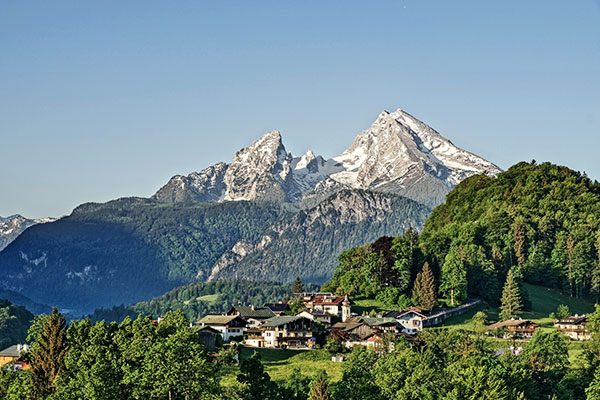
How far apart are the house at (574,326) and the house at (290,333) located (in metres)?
35.2

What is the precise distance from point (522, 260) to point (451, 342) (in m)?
62.6

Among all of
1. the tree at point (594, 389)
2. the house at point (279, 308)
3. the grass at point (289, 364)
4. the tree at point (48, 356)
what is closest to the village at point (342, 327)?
the house at point (279, 308)

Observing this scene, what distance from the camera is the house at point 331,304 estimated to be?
145675 millimetres

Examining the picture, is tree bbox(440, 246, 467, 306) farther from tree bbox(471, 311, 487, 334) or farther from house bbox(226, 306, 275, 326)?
house bbox(226, 306, 275, 326)

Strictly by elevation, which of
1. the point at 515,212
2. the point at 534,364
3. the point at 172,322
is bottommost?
the point at 534,364

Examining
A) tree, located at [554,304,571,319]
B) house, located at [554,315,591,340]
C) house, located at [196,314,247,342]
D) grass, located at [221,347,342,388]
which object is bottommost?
grass, located at [221,347,342,388]

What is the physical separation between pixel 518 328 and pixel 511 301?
11.0 m

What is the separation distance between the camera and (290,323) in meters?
134

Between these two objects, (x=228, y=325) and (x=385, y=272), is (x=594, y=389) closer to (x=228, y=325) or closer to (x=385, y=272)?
(x=228, y=325)

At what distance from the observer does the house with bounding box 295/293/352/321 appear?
14568 centimetres

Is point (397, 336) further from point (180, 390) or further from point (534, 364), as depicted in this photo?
Result: point (180, 390)

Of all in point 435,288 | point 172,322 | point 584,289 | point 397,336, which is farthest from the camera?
point 584,289

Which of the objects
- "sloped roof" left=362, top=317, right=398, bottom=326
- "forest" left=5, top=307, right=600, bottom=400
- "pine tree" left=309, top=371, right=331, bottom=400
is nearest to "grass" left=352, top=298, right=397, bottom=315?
"sloped roof" left=362, top=317, right=398, bottom=326

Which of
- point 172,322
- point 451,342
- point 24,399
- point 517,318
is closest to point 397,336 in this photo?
point 451,342
